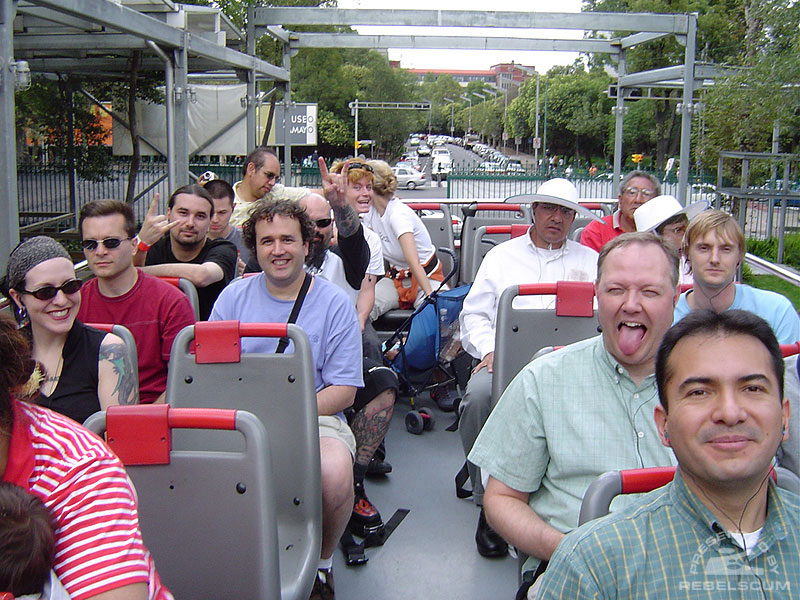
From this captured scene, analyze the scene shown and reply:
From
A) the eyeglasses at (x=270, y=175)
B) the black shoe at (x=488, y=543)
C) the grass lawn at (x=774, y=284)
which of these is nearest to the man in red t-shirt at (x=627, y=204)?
the eyeglasses at (x=270, y=175)

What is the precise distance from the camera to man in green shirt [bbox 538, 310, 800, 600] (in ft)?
4.92

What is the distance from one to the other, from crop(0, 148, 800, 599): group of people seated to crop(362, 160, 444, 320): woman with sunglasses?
942mm

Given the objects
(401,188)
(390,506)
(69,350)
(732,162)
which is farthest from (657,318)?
(401,188)

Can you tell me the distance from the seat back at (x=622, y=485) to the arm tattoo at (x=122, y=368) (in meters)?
1.80

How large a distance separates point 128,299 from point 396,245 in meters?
3.01

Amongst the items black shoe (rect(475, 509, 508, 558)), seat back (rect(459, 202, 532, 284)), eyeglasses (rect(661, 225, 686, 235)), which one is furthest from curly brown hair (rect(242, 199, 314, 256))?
seat back (rect(459, 202, 532, 284))

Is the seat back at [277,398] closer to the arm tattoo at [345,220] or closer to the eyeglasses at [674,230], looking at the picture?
the arm tattoo at [345,220]

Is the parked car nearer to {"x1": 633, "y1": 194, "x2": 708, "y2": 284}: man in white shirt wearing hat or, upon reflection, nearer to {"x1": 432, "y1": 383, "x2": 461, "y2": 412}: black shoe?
{"x1": 432, "y1": 383, "x2": 461, "y2": 412}: black shoe

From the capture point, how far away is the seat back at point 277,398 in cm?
291

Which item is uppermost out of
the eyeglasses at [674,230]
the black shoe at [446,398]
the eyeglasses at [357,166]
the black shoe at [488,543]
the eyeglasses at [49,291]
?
the eyeglasses at [357,166]

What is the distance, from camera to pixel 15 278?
9.70ft

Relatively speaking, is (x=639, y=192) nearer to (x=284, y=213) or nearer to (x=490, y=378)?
(x=490, y=378)

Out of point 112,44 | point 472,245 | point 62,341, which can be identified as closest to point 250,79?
point 112,44

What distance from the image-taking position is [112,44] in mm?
8656
